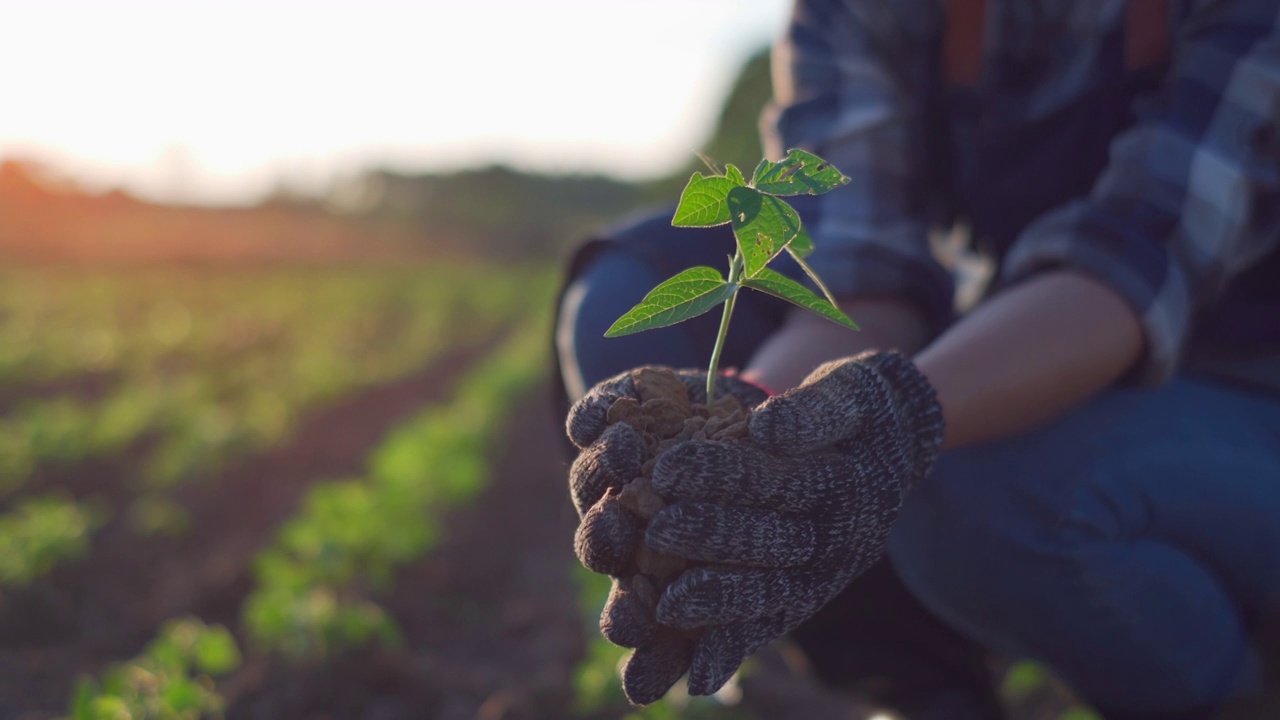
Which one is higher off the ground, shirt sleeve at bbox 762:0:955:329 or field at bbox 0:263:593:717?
shirt sleeve at bbox 762:0:955:329

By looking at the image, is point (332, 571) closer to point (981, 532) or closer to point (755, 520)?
point (981, 532)

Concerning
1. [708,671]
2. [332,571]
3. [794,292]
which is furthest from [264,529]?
[794,292]

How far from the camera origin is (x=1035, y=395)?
140 centimetres

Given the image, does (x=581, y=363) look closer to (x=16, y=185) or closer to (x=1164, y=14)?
(x=1164, y=14)

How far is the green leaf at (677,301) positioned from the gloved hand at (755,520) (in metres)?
0.13

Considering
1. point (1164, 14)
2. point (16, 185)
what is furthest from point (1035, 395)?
point (16, 185)

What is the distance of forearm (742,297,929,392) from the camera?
1467mm

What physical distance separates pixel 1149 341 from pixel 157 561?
409 centimetres

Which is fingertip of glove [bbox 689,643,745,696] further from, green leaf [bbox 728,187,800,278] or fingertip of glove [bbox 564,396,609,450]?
green leaf [bbox 728,187,800,278]

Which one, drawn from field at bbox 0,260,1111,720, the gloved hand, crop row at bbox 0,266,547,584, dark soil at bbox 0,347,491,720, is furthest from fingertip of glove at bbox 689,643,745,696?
crop row at bbox 0,266,547,584

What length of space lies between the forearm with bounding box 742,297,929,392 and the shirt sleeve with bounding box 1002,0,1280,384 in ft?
0.80

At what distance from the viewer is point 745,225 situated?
1001 millimetres

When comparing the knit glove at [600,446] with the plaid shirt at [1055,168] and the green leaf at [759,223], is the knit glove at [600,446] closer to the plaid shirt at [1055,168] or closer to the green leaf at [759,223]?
the green leaf at [759,223]

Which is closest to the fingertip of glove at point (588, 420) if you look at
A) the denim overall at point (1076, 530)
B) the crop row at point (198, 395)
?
the denim overall at point (1076, 530)
